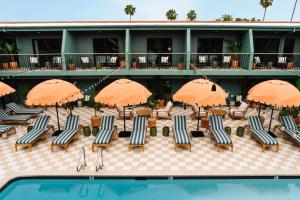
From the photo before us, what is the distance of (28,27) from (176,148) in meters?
14.4

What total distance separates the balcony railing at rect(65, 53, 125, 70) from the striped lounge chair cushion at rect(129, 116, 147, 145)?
6.00m

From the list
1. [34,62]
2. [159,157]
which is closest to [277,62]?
[159,157]

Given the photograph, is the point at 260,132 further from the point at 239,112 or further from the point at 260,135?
the point at 239,112

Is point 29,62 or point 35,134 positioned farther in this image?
point 29,62

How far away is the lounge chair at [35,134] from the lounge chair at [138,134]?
501 cm

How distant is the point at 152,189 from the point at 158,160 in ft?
5.43

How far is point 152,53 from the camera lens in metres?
17.7

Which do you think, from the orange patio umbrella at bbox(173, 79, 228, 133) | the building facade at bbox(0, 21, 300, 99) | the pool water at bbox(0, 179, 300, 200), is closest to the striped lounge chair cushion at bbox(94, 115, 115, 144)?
the pool water at bbox(0, 179, 300, 200)

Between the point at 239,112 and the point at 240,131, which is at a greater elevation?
the point at 239,112

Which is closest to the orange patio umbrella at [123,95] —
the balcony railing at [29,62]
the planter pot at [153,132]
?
the planter pot at [153,132]

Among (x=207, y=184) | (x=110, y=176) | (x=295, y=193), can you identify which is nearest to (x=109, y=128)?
(x=110, y=176)

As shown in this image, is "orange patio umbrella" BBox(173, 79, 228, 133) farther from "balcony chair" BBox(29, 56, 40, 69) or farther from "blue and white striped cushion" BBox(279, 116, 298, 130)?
"balcony chair" BBox(29, 56, 40, 69)

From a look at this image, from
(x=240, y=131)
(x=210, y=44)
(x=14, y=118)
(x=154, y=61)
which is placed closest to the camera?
(x=240, y=131)

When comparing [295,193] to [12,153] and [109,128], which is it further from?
[12,153]
